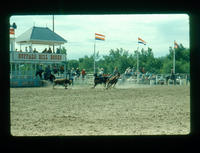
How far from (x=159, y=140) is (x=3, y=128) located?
1451 millimetres

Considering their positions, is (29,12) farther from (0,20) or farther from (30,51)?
(30,51)

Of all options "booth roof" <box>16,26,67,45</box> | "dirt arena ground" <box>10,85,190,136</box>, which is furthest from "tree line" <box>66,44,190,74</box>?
"dirt arena ground" <box>10,85,190,136</box>

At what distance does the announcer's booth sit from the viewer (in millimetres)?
22138

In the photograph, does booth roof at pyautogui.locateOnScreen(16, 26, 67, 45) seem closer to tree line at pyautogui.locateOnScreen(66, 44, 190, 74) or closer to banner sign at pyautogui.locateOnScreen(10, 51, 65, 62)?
banner sign at pyautogui.locateOnScreen(10, 51, 65, 62)

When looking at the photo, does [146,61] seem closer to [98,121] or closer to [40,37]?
[40,37]

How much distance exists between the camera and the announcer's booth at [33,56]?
22138 mm

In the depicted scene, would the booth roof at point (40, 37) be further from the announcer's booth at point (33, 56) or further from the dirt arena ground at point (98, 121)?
the dirt arena ground at point (98, 121)

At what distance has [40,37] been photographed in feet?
87.6

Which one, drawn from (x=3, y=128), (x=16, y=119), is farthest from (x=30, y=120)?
(x=3, y=128)

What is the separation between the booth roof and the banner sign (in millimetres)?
1751

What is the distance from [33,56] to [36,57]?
258 millimetres

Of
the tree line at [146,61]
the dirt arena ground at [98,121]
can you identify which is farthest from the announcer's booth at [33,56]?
the tree line at [146,61]

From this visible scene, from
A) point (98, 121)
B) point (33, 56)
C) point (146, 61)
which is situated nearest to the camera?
point (98, 121)

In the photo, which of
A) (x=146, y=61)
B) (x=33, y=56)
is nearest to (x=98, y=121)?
(x=33, y=56)
